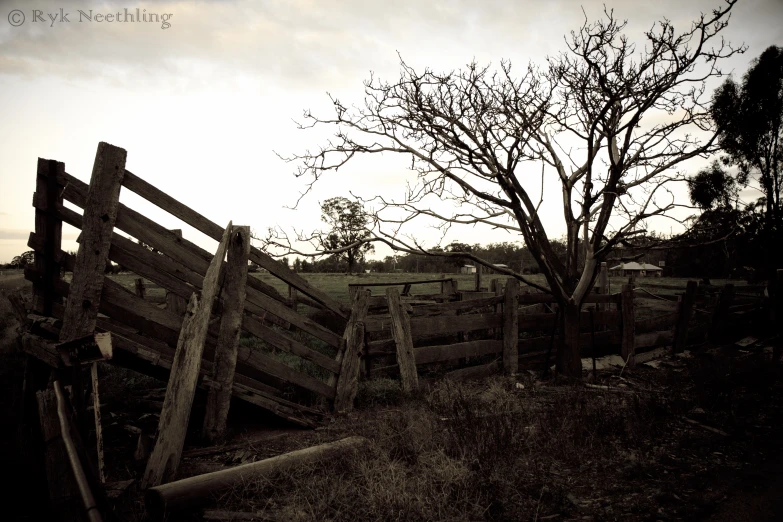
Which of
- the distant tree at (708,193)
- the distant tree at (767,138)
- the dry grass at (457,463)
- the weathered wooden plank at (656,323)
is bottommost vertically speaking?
the dry grass at (457,463)

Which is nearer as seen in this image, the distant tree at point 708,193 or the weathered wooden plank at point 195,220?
Answer: the weathered wooden plank at point 195,220

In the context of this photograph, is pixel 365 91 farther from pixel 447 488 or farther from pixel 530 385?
pixel 447 488

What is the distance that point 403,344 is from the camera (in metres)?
7.20

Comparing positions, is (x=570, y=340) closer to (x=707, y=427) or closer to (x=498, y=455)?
(x=707, y=427)

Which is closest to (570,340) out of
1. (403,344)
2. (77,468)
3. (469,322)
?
(469,322)

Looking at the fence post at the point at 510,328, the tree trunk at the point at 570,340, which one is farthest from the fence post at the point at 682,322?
the fence post at the point at 510,328

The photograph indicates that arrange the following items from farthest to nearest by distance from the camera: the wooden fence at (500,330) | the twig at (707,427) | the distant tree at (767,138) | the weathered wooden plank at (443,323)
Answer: the distant tree at (767,138), the wooden fence at (500,330), the weathered wooden plank at (443,323), the twig at (707,427)

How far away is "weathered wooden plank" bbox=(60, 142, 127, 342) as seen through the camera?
13.1 feet

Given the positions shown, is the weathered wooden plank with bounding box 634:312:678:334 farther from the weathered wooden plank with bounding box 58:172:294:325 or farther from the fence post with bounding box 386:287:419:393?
the weathered wooden plank with bounding box 58:172:294:325

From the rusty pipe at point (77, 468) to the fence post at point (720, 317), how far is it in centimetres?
1396

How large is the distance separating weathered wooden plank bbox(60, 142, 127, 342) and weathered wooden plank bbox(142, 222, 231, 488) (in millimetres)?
840

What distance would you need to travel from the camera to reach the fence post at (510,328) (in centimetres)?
870

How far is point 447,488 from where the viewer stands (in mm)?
3701

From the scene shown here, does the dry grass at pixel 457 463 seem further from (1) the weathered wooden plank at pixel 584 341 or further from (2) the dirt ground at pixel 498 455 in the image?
(1) the weathered wooden plank at pixel 584 341
